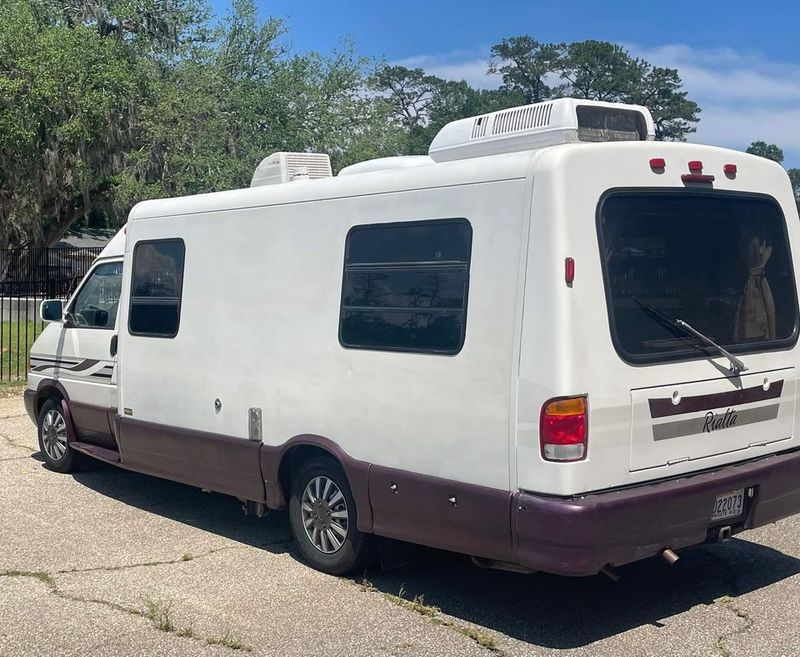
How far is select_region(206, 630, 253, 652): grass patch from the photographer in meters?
5.02

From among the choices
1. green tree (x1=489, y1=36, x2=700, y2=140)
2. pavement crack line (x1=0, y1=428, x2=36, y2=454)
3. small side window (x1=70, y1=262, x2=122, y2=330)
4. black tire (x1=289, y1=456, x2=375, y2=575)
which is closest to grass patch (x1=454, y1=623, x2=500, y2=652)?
black tire (x1=289, y1=456, x2=375, y2=575)

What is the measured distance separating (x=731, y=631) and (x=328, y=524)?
2.41 meters

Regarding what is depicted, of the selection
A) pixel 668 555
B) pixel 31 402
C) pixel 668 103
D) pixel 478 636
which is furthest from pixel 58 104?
pixel 668 103

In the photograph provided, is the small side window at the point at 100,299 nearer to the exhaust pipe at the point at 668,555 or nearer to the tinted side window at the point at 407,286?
the tinted side window at the point at 407,286

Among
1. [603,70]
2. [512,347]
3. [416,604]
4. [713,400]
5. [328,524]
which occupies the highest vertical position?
[603,70]

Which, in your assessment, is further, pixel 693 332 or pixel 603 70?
pixel 603 70

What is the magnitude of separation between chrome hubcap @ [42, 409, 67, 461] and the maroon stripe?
580 centimetres

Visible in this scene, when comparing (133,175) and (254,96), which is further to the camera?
(133,175)

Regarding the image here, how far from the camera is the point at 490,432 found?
16.7 ft

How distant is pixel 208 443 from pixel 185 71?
18285 mm

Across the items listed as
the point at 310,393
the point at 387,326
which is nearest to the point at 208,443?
the point at 310,393

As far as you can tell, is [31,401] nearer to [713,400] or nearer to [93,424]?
[93,424]

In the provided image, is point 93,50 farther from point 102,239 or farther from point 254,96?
point 102,239

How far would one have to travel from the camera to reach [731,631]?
17.1 ft
